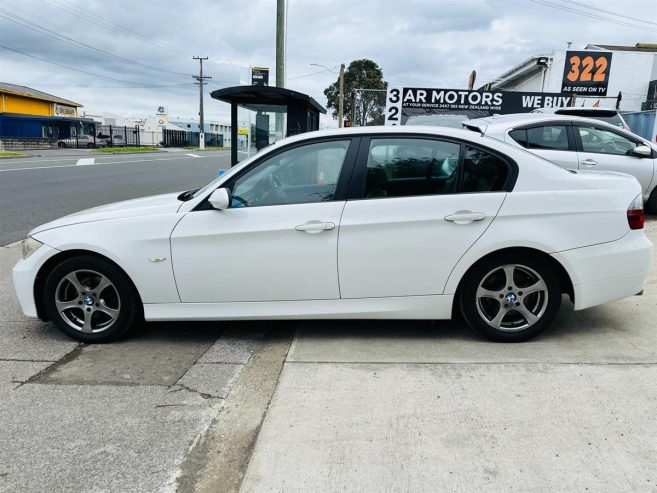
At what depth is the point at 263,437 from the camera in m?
2.92

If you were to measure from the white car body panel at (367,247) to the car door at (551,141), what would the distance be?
13.9ft

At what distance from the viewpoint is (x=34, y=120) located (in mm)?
47531

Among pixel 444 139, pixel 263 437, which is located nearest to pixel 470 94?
Answer: pixel 444 139

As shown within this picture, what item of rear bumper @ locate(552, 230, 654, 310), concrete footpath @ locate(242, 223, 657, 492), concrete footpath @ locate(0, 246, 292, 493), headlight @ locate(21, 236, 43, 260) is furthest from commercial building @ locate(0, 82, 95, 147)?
rear bumper @ locate(552, 230, 654, 310)

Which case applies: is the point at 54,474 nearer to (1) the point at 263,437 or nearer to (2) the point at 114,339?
(1) the point at 263,437

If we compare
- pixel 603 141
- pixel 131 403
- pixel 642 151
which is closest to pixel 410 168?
pixel 131 403

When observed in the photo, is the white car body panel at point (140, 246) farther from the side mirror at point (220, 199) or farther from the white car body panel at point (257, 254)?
the side mirror at point (220, 199)

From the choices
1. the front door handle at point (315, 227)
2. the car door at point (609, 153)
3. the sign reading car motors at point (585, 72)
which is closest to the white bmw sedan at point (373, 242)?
the front door handle at point (315, 227)

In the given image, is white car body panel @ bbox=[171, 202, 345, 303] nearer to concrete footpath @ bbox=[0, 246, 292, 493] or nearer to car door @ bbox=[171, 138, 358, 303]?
car door @ bbox=[171, 138, 358, 303]

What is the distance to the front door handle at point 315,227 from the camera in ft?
13.0

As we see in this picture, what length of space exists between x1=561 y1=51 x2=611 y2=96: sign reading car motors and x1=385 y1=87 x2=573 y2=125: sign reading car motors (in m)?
5.58

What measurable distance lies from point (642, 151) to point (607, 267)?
562 centimetres

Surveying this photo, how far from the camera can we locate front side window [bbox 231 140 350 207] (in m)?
4.12

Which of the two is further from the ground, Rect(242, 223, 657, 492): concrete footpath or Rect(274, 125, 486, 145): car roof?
Rect(274, 125, 486, 145): car roof
